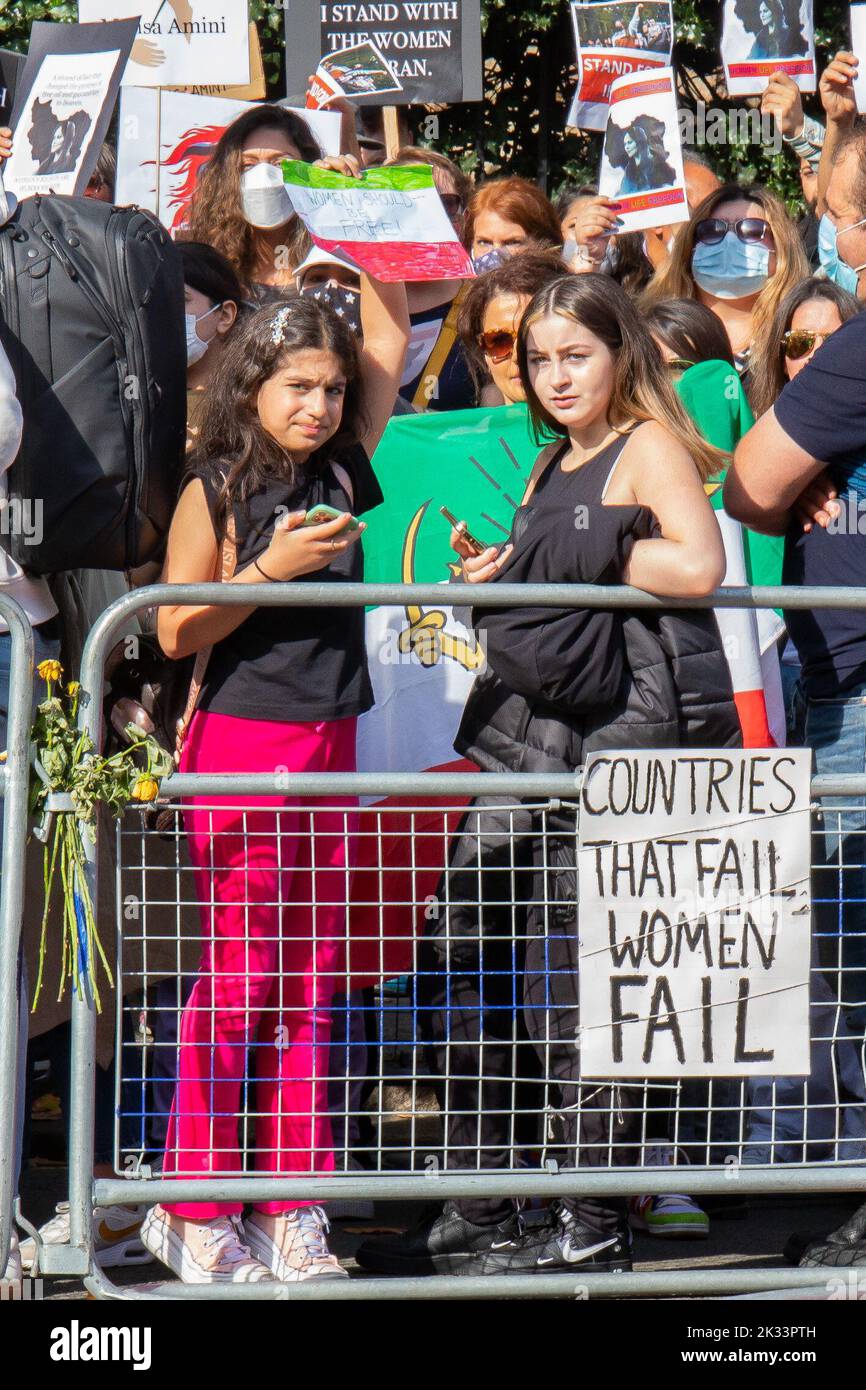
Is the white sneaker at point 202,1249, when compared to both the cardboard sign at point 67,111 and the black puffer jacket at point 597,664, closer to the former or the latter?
the black puffer jacket at point 597,664

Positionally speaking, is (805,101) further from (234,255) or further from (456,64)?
(234,255)

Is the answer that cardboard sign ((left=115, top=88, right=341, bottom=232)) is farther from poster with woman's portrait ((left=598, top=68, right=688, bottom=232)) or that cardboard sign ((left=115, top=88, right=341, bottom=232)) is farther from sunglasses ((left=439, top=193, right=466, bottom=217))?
poster with woman's portrait ((left=598, top=68, right=688, bottom=232))

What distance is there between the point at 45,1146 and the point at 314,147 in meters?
3.14

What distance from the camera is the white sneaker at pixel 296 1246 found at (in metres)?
3.72

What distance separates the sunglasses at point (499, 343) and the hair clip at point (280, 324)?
1017mm

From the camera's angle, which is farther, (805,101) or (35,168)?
(805,101)

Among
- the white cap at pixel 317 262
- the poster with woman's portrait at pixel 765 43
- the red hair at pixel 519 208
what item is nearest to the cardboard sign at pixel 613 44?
the poster with woman's portrait at pixel 765 43

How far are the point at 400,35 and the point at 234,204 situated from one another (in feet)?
4.84

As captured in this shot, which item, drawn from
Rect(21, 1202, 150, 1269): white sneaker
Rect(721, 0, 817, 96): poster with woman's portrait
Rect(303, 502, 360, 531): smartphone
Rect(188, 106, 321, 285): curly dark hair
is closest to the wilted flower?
Rect(303, 502, 360, 531): smartphone

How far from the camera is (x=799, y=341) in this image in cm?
477

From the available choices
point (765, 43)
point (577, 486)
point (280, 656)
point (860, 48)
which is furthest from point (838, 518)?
point (765, 43)

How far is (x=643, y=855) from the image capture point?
11.7ft

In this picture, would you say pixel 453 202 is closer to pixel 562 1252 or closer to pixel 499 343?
pixel 499 343
